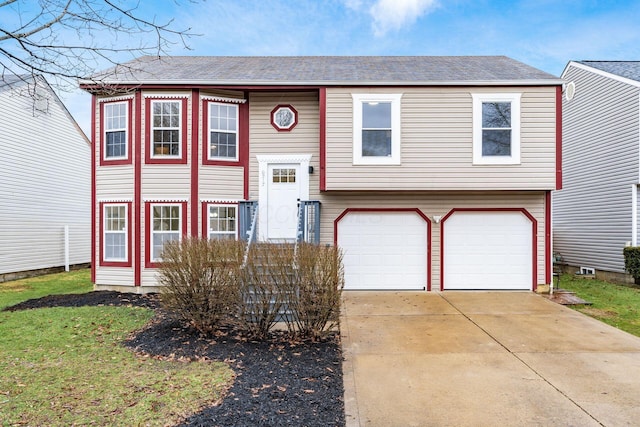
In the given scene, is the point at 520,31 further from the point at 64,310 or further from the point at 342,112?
the point at 64,310

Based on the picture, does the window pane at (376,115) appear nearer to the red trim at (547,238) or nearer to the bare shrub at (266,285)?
the red trim at (547,238)

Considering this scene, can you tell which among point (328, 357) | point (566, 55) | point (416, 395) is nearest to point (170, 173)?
point (328, 357)

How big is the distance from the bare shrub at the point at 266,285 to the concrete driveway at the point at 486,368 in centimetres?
123

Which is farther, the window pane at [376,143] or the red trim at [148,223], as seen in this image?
the red trim at [148,223]

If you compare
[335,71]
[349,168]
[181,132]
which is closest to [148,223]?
[181,132]

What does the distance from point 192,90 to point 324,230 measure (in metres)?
4.91

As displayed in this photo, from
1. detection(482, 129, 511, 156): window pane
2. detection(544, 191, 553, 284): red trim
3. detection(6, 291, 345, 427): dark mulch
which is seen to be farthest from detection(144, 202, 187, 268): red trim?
detection(544, 191, 553, 284): red trim

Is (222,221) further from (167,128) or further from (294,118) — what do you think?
(294,118)

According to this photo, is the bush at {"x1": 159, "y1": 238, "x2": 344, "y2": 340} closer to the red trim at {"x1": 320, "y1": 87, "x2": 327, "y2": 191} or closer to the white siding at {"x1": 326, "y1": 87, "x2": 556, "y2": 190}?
the red trim at {"x1": 320, "y1": 87, "x2": 327, "y2": 191}

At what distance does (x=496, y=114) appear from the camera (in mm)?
9531

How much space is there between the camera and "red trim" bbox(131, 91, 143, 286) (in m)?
9.88

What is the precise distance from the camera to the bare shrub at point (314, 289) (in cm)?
571

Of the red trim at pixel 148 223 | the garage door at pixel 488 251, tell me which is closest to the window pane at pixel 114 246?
the red trim at pixel 148 223

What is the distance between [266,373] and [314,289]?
56.9 inches
